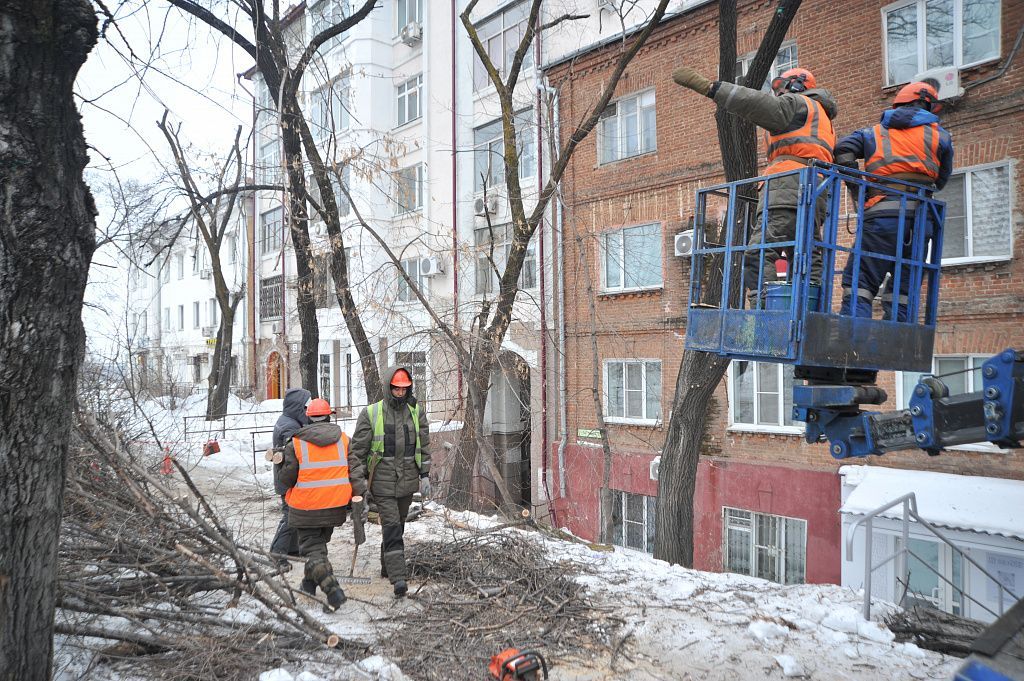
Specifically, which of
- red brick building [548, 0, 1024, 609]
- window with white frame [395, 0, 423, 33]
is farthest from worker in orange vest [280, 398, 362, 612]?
window with white frame [395, 0, 423, 33]

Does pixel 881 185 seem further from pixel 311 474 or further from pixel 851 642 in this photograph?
pixel 311 474

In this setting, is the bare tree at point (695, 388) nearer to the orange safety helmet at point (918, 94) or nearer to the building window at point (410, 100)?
the orange safety helmet at point (918, 94)

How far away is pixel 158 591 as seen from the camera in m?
5.22

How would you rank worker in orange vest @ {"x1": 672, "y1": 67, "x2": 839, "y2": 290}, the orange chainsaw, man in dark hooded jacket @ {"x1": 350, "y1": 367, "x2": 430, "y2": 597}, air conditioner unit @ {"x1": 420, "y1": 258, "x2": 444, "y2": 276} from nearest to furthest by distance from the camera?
the orange chainsaw, worker in orange vest @ {"x1": 672, "y1": 67, "x2": 839, "y2": 290}, man in dark hooded jacket @ {"x1": 350, "y1": 367, "x2": 430, "y2": 597}, air conditioner unit @ {"x1": 420, "y1": 258, "x2": 444, "y2": 276}

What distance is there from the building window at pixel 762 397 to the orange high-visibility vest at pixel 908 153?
824 centimetres

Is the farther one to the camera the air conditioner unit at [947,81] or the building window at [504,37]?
the building window at [504,37]

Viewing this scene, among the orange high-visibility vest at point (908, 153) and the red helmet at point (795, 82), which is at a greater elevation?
the red helmet at point (795, 82)

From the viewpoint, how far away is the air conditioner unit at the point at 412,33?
66.9 ft

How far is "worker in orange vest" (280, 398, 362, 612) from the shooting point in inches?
227

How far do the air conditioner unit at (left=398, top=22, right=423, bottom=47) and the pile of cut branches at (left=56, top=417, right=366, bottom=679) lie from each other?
17.5m

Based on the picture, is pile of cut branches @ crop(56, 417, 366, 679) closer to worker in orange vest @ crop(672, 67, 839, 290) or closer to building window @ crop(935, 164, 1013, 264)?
worker in orange vest @ crop(672, 67, 839, 290)

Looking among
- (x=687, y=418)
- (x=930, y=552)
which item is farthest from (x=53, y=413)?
(x=930, y=552)

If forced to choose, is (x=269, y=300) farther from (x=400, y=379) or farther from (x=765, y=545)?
(x=400, y=379)

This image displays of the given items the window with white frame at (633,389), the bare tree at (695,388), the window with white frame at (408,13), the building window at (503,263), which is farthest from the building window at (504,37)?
the bare tree at (695,388)
